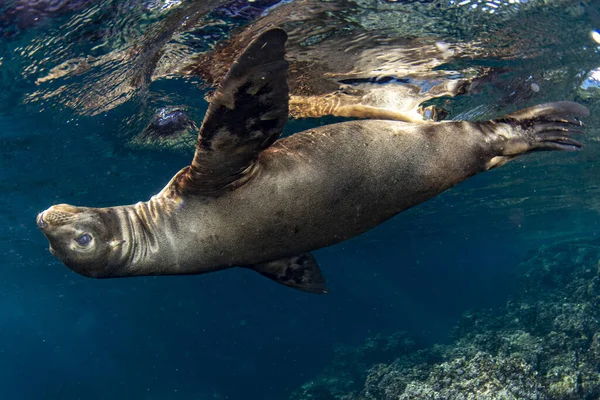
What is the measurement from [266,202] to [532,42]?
706 centimetres

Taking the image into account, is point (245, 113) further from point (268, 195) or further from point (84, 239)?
point (84, 239)

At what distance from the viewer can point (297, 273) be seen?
4773 mm

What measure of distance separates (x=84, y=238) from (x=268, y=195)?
150 cm

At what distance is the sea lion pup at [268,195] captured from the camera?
320cm

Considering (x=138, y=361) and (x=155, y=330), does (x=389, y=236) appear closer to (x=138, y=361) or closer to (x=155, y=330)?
(x=138, y=361)

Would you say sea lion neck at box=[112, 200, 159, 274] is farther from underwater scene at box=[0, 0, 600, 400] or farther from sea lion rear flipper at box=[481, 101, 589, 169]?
sea lion rear flipper at box=[481, 101, 589, 169]

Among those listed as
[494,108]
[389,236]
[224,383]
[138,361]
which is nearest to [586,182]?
[494,108]

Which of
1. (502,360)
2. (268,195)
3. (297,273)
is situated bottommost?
(502,360)

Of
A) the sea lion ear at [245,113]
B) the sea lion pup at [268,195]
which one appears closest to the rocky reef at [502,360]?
the sea lion pup at [268,195]

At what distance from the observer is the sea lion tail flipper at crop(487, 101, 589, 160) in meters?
4.16

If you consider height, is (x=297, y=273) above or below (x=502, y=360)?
above

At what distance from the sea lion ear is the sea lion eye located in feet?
3.05

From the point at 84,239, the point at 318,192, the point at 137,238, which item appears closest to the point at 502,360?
the point at 318,192

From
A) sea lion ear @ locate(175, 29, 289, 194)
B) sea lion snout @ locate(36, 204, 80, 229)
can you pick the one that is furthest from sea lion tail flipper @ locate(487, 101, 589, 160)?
sea lion snout @ locate(36, 204, 80, 229)
